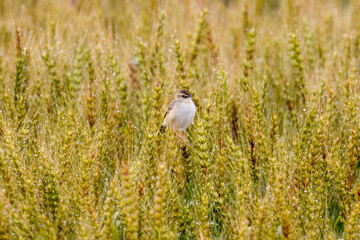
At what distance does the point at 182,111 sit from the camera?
11.3 feet

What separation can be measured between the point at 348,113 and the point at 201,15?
2.13 meters

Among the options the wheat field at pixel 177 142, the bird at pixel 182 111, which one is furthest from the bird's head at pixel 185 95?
the wheat field at pixel 177 142

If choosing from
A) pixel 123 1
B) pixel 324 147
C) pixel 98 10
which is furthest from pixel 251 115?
pixel 123 1

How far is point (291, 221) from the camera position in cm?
251

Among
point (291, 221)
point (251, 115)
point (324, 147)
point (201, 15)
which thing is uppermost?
point (201, 15)

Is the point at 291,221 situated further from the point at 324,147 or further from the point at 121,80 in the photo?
the point at 121,80

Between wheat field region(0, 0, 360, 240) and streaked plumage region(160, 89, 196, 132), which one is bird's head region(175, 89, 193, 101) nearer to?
streaked plumage region(160, 89, 196, 132)

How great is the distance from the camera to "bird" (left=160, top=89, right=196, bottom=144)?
3416 millimetres

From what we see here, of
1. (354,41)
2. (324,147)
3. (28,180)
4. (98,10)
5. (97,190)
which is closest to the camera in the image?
(28,180)

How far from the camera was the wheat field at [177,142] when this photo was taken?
250 cm

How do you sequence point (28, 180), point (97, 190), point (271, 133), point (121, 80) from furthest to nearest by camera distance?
1. point (121, 80)
2. point (271, 133)
3. point (97, 190)
4. point (28, 180)

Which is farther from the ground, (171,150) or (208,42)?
(208,42)

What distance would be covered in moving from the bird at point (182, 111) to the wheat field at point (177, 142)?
12 centimetres

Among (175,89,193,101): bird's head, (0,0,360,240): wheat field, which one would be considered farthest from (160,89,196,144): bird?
(0,0,360,240): wheat field
